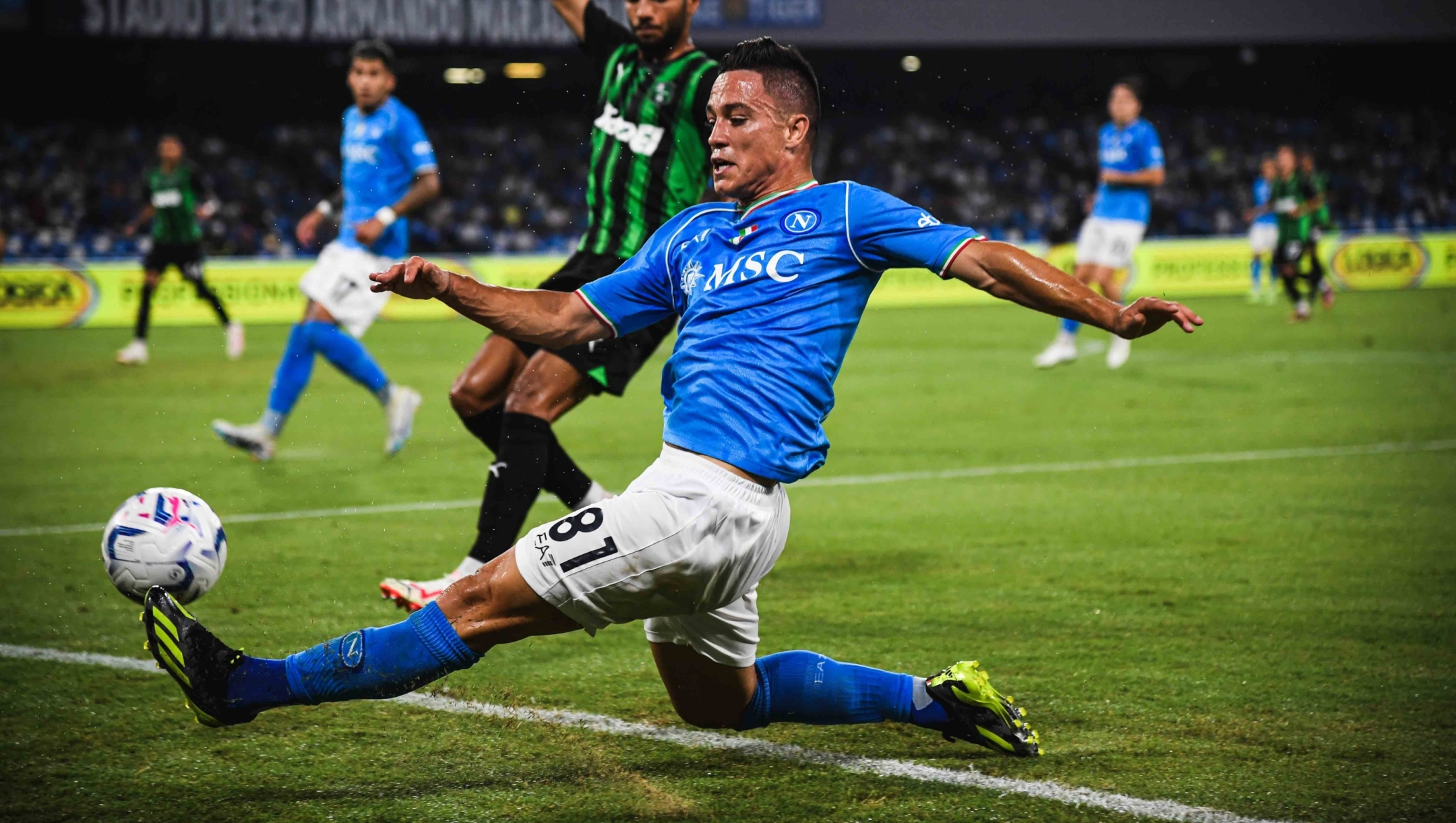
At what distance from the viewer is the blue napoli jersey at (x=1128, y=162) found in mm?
12844

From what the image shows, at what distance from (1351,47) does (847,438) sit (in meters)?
29.6

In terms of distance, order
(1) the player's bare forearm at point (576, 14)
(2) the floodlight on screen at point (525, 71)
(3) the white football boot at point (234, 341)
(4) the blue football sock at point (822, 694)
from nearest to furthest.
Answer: (4) the blue football sock at point (822, 694), (1) the player's bare forearm at point (576, 14), (3) the white football boot at point (234, 341), (2) the floodlight on screen at point (525, 71)

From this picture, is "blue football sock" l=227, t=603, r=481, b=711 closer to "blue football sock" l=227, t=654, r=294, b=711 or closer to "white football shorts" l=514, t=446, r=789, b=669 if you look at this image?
"blue football sock" l=227, t=654, r=294, b=711

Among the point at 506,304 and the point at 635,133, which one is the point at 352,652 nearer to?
the point at 506,304

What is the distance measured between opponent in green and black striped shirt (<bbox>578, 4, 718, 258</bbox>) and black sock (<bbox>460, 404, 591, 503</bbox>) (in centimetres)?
70

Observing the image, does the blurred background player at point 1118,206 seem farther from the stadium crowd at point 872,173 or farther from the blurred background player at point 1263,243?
the stadium crowd at point 872,173

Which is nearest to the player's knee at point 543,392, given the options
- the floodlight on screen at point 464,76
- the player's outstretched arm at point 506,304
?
the player's outstretched arm at point 506,304

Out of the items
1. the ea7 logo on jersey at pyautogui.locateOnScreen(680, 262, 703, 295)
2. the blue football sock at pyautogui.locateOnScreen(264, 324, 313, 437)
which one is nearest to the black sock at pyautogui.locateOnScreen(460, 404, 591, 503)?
the ea7 logo on jersey at pyautogui.locateOnScreen(680, 262, 703, 295)

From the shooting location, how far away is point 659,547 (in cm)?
283

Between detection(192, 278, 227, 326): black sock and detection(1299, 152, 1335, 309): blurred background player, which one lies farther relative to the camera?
detection(1299, 152, 1335, 309): blurred background player

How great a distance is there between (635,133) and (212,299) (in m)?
10.7

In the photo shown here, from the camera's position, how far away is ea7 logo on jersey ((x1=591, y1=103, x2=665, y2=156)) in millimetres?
5211

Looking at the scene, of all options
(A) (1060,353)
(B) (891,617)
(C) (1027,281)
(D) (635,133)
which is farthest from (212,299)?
(C) (1027,281)

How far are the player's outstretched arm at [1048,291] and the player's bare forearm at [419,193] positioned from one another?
18.3 feet
